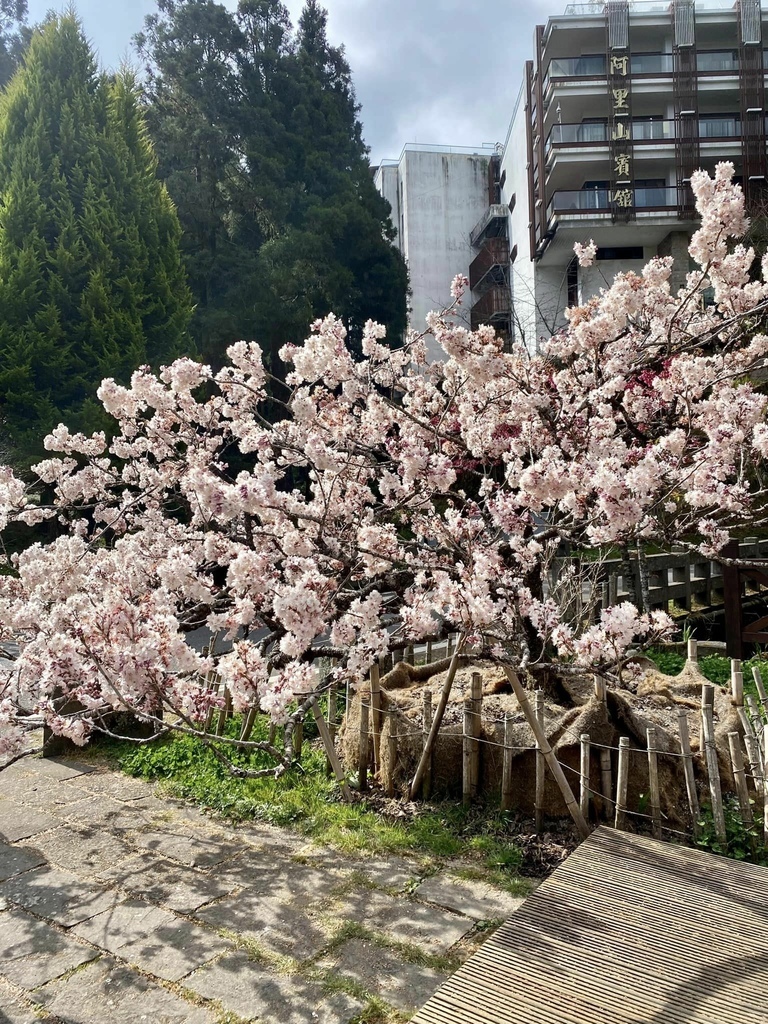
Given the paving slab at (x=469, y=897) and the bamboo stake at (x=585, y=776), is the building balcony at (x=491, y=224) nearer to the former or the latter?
the bamboo stake at (x=585, y=776)

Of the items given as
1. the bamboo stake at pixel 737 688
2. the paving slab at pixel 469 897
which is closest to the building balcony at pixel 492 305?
the bamboo stake at pixel 737 688

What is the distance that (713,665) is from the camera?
21.1ft

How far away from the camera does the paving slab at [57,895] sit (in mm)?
3224

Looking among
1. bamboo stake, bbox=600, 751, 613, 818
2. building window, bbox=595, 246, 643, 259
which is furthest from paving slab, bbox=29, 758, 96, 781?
building window, bbox=595, 246, 643, 259

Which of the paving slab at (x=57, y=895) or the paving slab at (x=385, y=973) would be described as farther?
the paving slab at (x=57, y=895)

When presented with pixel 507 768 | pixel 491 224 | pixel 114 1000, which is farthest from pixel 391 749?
pixel 491 224

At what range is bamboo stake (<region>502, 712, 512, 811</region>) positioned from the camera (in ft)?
12.5

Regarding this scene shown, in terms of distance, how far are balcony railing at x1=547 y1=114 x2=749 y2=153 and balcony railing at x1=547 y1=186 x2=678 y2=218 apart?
1.54 m

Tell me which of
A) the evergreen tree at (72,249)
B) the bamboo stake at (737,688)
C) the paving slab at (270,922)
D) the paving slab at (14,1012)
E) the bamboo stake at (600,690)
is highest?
the evergreen tree at (72,249)

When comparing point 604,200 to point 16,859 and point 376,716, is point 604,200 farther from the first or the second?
point 16,859

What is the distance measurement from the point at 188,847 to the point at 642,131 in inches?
907

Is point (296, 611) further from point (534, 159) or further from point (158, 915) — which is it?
point (534, 159)

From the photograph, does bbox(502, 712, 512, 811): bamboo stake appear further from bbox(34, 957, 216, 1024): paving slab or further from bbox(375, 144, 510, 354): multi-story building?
bbox(375, 144, 510, 354): multi-story building

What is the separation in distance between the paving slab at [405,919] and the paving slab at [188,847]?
86cm
